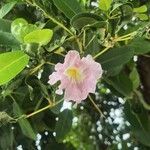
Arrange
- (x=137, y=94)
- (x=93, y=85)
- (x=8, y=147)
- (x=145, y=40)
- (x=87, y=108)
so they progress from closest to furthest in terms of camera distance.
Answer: (x=93, y=85)
(x=145, y=40)
(x=8, y=147)
(x=137, y=94)
(x=87, y=108)

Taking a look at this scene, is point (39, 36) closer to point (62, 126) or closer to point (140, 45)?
point (140, 45)

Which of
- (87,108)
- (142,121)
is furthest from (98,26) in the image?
(87,108)

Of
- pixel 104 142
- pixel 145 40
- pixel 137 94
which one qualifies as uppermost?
pixel 145 40

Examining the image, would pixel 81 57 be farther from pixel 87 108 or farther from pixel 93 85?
pixel 87 108

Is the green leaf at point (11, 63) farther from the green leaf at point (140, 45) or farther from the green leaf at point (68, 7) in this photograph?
the green leaf at point (140, 45)

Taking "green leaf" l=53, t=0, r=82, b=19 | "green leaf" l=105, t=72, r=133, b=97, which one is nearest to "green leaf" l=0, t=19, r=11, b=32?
"green leaf" l=53, t=0, r=82, b=19

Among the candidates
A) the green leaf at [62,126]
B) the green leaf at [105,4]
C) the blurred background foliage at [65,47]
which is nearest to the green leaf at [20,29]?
the blurred background foliage at [65,47]
